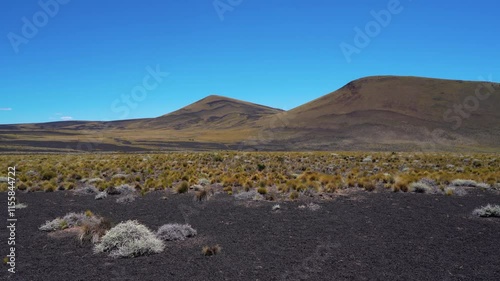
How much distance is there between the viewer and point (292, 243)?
8500 millimetres

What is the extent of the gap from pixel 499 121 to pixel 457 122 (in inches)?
344

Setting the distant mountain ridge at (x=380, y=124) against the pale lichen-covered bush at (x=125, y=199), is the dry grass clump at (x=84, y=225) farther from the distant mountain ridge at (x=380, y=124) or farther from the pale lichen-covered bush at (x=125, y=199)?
the distant mountain ridge at (x=380, y=124)

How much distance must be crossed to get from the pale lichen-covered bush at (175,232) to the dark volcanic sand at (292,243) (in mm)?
281

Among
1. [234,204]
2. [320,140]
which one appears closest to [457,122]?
[320,140]

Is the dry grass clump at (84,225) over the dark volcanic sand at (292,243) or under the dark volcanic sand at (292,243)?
over

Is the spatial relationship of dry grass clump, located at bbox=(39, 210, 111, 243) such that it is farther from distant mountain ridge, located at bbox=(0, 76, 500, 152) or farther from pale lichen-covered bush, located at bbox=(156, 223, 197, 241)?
distant mountain ridge, located at bbox=(0, 76, 500, 152)

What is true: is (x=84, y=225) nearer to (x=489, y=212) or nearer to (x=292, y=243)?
(x=292, y=243)

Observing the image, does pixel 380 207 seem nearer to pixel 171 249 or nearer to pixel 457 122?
pixel 171 249

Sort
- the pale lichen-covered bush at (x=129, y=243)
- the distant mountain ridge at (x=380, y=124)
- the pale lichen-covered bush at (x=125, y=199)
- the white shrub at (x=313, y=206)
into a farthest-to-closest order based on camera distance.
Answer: the distant mountain ridge at (x=380, y=124)
the pale lichen-covered bush at (x=125, y=199)
the white shrub at (x=313, y=206)
the pale lichen-covered bush at (x=129, y=243)

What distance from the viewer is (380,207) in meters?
12.2

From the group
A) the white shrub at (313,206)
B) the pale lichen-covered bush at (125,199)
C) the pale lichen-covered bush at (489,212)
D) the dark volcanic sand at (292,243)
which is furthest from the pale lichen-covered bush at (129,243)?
the pale lichen-covered bush at (489,212)

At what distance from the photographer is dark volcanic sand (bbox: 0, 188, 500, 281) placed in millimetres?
6645

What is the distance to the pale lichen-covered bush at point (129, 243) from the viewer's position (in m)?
7.65

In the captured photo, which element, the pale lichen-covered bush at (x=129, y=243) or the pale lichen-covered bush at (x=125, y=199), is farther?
the pale lichen-covered bush at (x=125, y=199)
